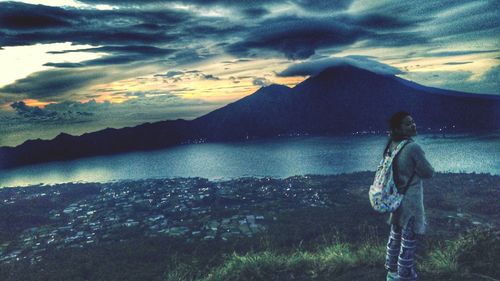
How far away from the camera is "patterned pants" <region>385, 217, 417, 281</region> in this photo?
6254 millimetres

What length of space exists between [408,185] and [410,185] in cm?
3

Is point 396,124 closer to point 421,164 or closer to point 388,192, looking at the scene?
point 421,164

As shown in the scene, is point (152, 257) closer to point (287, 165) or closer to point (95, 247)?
point (95, 247)

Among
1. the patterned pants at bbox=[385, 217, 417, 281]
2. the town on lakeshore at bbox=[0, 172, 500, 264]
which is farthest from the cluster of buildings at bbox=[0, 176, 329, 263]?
the patterned pants at bbox=[385, 217, 417, 281]

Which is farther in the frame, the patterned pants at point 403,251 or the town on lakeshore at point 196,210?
the town on lakeshore at point 196,210

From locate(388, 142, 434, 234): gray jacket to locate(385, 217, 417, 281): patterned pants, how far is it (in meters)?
0.11

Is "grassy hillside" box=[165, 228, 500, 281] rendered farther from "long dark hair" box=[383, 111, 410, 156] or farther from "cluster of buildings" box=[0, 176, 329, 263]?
"cluster of buildings" box=[0, 176, 329, 263]

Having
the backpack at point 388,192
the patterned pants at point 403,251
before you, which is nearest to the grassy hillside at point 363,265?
the patterned pants at point 403,251

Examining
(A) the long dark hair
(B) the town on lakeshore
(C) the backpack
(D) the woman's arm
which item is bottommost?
(B) the town on lakeshore

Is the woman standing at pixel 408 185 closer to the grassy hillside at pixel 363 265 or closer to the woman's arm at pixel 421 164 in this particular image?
the woman's arm at pixel 421 164

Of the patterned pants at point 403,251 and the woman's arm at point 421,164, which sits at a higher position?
the woman's arm at point 421,164

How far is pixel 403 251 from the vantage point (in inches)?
250

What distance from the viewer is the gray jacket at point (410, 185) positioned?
19.7 feet

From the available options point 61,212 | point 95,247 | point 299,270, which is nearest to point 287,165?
point 61,212
